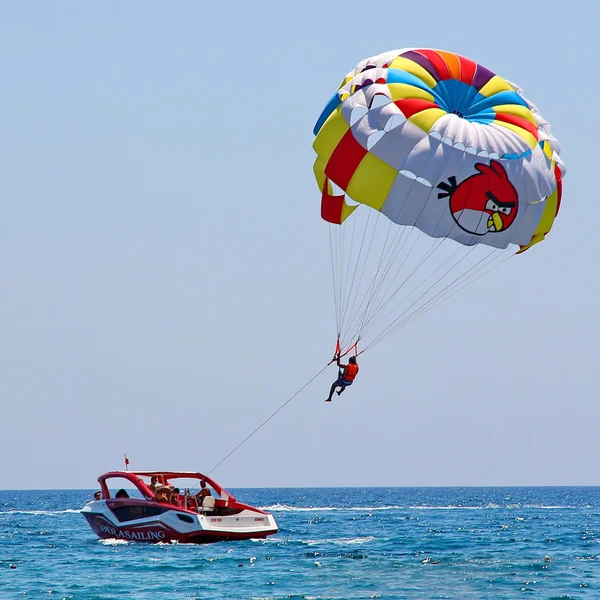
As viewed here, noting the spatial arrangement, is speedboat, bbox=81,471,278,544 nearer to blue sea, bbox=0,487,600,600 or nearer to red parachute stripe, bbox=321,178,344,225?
blue sea, bbox=0,487,600,600

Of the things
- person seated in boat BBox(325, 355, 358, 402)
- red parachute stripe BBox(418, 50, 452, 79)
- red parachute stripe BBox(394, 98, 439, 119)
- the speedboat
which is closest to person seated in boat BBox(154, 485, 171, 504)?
the speedboat

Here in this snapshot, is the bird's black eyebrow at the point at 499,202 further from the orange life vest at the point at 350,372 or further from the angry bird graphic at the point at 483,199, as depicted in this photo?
the orange life vest at the point at 350,372

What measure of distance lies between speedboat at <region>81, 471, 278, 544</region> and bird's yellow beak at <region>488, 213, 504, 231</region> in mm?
10860

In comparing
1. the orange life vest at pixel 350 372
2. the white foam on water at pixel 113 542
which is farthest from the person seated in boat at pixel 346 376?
the white foam on water at pixel 113 542

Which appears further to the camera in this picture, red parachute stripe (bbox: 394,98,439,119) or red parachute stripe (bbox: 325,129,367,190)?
red parachute stripe (bbox: 325,129,367,190)

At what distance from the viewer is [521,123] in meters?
22.2

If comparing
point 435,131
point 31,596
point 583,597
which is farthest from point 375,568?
point 435,131

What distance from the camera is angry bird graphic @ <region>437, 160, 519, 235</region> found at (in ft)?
70.9

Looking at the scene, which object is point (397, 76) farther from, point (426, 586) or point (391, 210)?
point (426, 586)

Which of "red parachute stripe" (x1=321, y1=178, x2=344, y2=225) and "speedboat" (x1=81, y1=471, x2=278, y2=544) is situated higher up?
"red parachute stripe" (x1=321, y1=178, x2=344, y2=225)

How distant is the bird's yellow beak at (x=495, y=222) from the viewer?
874 inches

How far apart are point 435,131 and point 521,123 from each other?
2.16 m

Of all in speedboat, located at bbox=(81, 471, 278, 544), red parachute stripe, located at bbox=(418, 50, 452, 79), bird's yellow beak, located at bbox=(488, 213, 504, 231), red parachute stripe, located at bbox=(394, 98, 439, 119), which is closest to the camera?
red parachute stripe, located at bbox=(394, 98, 439, 119)

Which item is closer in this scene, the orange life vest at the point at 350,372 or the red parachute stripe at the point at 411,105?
the red parachute stripe at the point at 411,105
